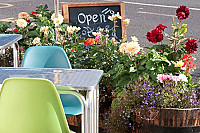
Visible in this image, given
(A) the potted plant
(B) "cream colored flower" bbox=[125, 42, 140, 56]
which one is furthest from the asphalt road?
(B) "cream colored flower" bbox=[125, 42, 140, 56]

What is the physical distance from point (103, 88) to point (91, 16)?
1.84m

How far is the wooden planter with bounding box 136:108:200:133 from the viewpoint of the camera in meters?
3.64

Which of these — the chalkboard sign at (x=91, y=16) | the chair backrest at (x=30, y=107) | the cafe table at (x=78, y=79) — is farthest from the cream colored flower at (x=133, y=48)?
the chalkboard sign at (x=91, y=16)

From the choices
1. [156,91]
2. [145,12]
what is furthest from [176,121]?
[145,12]

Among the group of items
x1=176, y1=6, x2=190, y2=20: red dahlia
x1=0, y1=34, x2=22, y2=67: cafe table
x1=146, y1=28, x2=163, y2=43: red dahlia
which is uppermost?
x1=176, y1=6, x2=190, y2=20: red dahlia

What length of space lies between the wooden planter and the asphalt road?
19.3 ft

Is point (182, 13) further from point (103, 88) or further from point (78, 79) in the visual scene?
point (78, 79)

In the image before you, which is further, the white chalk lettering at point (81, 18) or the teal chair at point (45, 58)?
the white chalk lettering at point (81, 18)

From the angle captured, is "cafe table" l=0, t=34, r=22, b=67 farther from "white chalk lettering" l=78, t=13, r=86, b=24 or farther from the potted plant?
"white chalk lettering" l=78, t=13, r=86, b=24

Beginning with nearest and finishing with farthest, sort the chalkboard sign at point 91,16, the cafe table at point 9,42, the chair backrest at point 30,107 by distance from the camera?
the chair backrest at point 30,107, the cafe table at point 9,42, the chalkboard sign at point 91,16

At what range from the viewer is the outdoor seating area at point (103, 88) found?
10.4 feet

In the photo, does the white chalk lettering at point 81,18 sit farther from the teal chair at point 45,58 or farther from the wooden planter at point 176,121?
the wooden planter at point 176,121

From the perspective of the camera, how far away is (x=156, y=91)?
383 cm

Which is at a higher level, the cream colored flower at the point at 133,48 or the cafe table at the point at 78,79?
the cream colored flower at the point at 133,48
